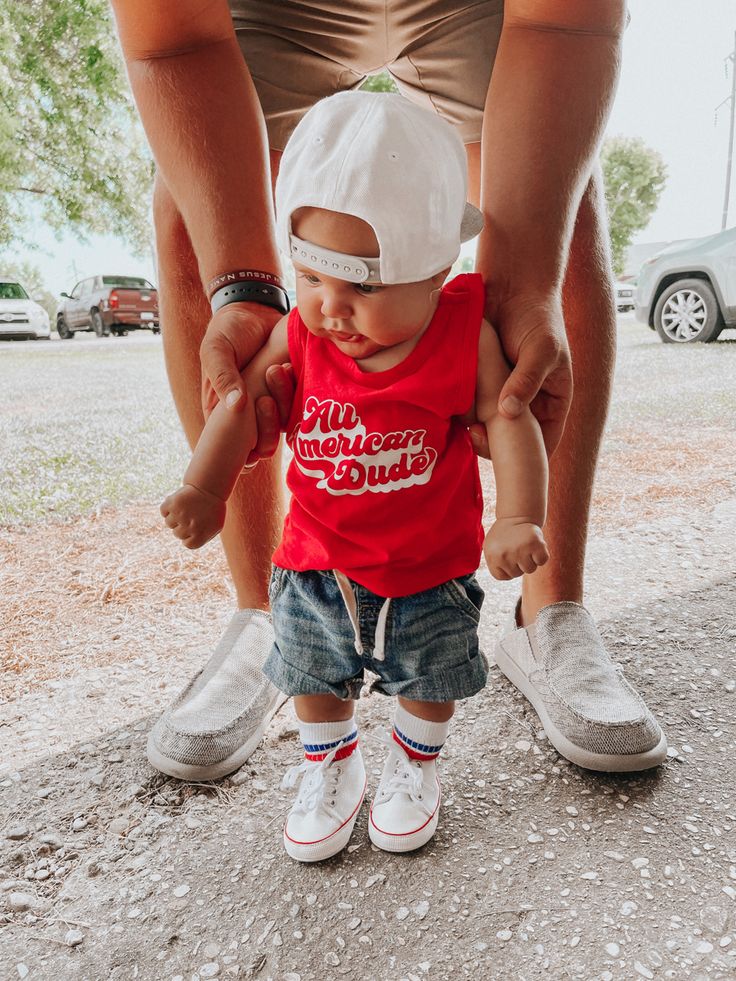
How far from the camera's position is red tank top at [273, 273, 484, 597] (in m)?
0.83

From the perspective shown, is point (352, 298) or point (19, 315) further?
point (19, 315)

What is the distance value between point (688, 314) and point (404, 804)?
514 centimetres

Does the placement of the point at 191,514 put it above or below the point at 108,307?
below

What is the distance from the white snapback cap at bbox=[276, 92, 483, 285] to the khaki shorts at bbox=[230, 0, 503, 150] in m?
0.56

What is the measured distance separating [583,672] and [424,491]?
50 cm

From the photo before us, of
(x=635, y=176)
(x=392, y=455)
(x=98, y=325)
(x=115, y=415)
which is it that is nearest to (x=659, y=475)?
(x=392, y=455)

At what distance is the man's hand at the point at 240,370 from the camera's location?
0.85 metres

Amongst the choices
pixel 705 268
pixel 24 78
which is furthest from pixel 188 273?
pixel 24 78

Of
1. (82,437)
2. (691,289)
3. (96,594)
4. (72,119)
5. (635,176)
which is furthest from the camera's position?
(635,176)

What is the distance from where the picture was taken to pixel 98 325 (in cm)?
749

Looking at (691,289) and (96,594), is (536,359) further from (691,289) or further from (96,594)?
(691,289)

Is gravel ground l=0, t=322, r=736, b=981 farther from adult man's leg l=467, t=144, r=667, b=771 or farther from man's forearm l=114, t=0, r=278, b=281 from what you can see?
man's forearm l=114, t=0, r=278, b=281

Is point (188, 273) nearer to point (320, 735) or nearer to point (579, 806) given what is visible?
point (320, 735)

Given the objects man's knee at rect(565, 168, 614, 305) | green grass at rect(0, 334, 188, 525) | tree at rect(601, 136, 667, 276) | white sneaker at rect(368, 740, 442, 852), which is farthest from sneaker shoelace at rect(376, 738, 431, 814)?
tree at rect(601, 136, 667, 276)
